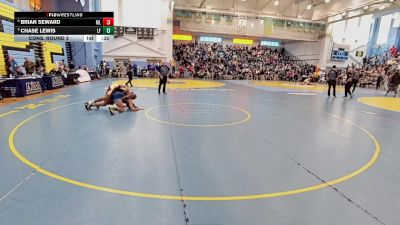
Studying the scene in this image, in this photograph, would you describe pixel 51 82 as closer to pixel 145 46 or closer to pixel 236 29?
pixel 145 46

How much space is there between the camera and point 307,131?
637 centimetres

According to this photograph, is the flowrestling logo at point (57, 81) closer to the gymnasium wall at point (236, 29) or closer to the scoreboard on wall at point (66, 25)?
the scoreboard on wall at point (66, 25)

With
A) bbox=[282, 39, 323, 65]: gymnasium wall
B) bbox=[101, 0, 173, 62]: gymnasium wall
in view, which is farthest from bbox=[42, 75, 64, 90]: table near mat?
bbox=[282, 39, 323, 65]: gymnasium wall

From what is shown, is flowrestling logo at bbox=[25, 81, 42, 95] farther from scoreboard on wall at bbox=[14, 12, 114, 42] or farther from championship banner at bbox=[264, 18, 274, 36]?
championship banner at bbox=[264, 18, 274, 36]

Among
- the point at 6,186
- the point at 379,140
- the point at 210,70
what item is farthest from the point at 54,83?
the point at 210,70

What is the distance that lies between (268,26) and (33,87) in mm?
25375

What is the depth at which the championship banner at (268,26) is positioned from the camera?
28.4m

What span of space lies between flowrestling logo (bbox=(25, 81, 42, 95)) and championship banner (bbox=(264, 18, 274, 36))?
972 inches

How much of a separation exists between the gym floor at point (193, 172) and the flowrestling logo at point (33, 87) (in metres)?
4.94

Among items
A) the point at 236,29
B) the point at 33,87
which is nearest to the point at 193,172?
the point at 33,87

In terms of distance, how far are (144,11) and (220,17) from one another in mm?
8623

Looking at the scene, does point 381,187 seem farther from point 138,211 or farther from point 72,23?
point 72,23

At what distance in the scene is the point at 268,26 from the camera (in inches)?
1126

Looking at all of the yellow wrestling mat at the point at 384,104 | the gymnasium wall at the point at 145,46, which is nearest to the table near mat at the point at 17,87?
the gymnasium wall at the point at 145,46
